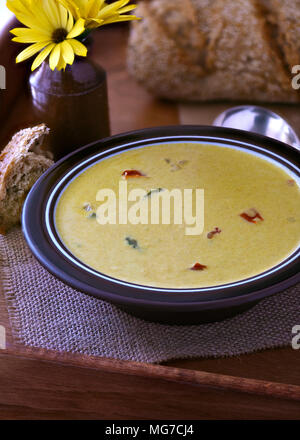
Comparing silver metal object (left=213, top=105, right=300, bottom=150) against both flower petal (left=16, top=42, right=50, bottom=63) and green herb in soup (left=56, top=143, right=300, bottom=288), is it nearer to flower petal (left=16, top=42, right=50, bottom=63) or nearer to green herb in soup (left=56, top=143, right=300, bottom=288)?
green herb in soup (left=56, top=143, right=300, bottom=288)

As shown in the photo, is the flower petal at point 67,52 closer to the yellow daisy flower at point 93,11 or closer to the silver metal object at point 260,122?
the yellow daisy flower at point 93,11

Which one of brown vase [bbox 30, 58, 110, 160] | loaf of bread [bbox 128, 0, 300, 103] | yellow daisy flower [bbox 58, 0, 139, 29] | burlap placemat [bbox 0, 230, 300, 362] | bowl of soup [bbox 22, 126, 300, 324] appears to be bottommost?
burlap placemat [bbox 0, 230, 300, 362]

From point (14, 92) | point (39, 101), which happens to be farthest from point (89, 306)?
point (14, 92)

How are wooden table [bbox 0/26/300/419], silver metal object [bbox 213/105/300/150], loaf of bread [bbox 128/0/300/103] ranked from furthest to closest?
loaf of bread [bbox 128/0/300/103]
silver metal object [bbox 213/105/300/150]
wooden table [bbox 0/26/300/419]

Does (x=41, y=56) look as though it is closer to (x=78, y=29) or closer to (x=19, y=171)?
(x=78, y=29)

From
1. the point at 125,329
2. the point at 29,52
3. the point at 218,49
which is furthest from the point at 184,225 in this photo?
the point at 218,49

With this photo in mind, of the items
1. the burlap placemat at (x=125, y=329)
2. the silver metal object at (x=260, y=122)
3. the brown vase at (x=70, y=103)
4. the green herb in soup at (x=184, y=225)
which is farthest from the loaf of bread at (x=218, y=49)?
the burlap placemat at (x=125, y=329)

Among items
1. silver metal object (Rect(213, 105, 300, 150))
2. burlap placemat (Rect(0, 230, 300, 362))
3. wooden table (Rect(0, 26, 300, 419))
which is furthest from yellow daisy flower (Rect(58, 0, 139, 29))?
wooden table (Rect(0, 26, 300, 419))
